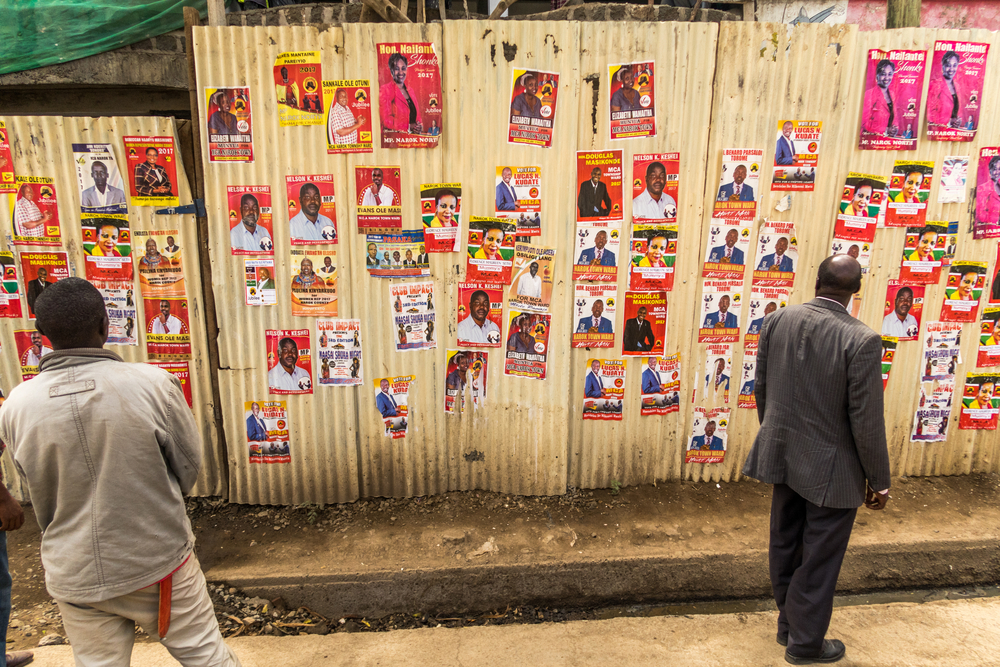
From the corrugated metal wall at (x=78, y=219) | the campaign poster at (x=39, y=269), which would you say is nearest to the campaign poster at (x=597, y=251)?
the corrugated metal wall at (x=78, y=219)

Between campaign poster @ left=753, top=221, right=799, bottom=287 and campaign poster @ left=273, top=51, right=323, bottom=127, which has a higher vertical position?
campaign poster @ left=273, top=51, right=323, bottom=127

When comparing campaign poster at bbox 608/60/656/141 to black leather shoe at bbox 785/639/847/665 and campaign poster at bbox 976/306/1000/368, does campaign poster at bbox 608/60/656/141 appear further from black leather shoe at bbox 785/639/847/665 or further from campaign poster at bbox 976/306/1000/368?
black leather shoe at bbox 785/639/847/665

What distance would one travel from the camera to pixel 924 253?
13.1 feet

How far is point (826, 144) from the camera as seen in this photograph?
3.77 meters

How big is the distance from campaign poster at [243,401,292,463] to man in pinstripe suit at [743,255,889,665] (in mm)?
2930

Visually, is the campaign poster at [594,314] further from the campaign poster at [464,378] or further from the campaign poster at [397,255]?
the campaign poster at [397,255]

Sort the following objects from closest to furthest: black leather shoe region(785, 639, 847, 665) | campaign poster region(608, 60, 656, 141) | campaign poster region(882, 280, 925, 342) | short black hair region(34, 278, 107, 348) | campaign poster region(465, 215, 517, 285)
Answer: short black hair region(34, 278, 107, 348) < black leather shoe region(785, 639, 847, 665) < campaign poster region(608, 60, 656, 141) < campaign poster region(465, 215, 517, 285) < campaign poster region(882, 280, 925, 342)

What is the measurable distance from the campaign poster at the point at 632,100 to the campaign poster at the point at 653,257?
0.60m

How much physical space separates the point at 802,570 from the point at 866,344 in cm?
116

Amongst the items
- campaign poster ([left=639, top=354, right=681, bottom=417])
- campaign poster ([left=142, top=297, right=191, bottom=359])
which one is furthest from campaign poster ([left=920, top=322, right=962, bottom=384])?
Answer: campaign poster ([left=142, top=297, right=191, bottom=359])

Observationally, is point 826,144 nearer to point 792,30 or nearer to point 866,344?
point 792,30

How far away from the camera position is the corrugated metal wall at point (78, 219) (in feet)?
11.7

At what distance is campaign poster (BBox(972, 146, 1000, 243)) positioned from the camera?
391 cm

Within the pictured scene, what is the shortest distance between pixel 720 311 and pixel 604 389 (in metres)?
0.98
